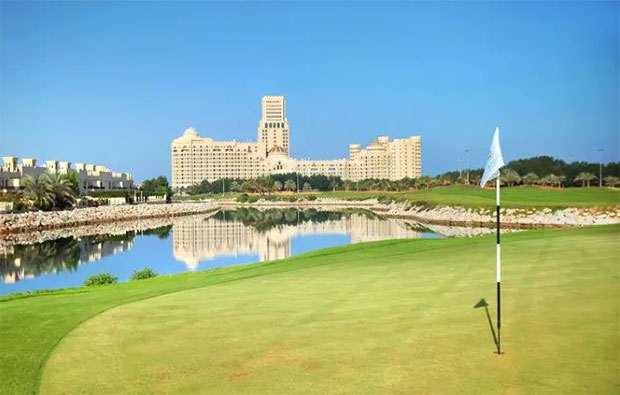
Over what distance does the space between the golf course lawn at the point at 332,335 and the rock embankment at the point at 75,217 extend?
40.8 meters

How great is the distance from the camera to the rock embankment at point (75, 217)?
49575 millimetres

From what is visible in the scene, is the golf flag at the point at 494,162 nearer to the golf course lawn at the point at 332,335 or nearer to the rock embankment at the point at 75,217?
the golf course lawn at the point at 332,335

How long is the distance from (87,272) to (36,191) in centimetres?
4234

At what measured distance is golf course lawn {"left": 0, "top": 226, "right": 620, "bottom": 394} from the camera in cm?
620

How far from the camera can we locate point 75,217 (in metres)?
58.9

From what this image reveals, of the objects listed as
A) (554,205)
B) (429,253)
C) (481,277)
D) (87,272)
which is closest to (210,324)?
(481,277)

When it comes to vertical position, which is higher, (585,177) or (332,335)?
(585,177)

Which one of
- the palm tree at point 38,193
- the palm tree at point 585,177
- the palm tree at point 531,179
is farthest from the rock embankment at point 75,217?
the palm tree at point 585,177

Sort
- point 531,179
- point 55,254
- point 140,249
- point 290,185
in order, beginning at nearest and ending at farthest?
point 55,254 → point 140,249 → point 531,179 → point 290,185

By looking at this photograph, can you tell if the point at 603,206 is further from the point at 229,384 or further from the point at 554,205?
the point at 229,384

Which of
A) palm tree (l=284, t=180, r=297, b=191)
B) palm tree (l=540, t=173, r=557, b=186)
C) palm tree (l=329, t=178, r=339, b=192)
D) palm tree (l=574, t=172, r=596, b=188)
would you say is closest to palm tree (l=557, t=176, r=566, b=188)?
palm tree (l=540, t=173, r=557, b=186)

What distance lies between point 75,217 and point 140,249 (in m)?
24.9

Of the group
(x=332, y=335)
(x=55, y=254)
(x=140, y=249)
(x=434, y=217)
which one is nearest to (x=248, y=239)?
(x=140, y=249)

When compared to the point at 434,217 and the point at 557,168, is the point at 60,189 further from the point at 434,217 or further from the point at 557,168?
the point at 557,168
